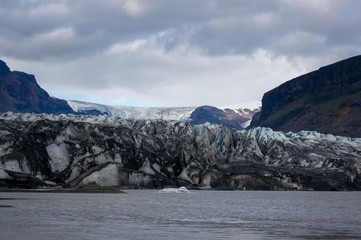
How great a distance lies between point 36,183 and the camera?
314ft

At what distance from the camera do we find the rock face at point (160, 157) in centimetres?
10412

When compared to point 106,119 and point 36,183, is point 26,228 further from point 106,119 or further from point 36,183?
point 106,119

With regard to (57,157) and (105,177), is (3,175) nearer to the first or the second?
(105,177)

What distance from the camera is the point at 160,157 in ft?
394

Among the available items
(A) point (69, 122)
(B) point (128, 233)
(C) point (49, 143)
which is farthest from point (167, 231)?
(A) point (69, 122)

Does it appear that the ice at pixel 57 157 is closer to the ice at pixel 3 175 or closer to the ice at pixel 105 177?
the ice at pixel 105 177

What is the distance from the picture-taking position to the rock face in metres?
104

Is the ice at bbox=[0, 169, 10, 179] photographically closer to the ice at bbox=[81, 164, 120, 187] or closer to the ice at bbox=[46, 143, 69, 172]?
the ice at bbox=[81, 164, 120, 187]

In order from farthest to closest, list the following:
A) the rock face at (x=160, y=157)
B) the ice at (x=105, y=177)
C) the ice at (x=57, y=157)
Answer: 1. the ice at (x=57, y=157)
2. the rock face at (x=160, y=157)
3. the ice at (x=105, y=177)

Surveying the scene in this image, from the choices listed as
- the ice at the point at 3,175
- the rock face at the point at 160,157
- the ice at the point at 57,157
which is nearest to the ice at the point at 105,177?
the rock face at the point at 160,157

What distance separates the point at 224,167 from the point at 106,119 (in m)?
38.8

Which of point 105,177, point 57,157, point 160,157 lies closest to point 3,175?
point 105,177

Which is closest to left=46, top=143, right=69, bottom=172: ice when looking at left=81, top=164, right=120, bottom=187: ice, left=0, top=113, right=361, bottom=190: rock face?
left=0, top=113, right=361, bottom=190: rock face

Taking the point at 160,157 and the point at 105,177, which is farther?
the point at 160,157
